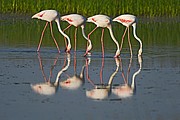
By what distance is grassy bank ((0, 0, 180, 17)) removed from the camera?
27641mm

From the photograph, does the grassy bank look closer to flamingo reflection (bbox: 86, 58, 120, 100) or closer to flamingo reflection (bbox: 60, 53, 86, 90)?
flamingo reflection (bbox: 60, 53, 86, 90)

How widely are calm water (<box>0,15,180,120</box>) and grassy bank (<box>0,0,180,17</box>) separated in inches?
342

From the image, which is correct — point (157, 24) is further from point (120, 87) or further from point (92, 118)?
point (92, 118)

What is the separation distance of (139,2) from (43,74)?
1660cm

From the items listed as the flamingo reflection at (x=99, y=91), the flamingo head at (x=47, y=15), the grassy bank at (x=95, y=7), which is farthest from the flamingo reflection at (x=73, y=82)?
the grassy bank at (x=95, y=7)

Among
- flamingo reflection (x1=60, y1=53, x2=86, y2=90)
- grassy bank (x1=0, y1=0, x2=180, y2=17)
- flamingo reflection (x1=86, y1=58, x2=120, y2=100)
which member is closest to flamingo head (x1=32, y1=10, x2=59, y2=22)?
flamingo reflection (x1=60, y1=53, x2=86, y2=90)

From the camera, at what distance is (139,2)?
28.6m

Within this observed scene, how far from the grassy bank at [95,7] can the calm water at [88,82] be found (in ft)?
28.5

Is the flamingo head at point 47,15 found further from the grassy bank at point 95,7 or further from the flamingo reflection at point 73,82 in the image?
the grassy bank at point 95,7

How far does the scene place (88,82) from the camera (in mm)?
11656

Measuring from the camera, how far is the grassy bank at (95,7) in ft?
90.7

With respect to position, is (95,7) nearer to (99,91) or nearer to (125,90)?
(125,90)

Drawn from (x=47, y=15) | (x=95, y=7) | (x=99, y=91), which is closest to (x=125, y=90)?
(x=99, y=91)

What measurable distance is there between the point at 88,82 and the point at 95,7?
16080mm
